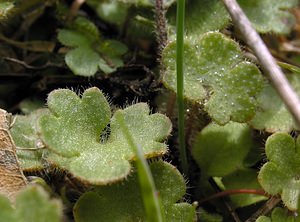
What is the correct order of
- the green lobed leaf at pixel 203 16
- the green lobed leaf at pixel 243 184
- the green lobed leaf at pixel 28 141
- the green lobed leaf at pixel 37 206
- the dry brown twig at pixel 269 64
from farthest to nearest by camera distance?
the green lobed leaf at pixel 203 16 < the green lobed leaf at pixel 243 184 < the green lobed leaf at pixel 28 141 < the dry brown twig at pixel 269 64 < the green lobed leaf at pixel 37 206

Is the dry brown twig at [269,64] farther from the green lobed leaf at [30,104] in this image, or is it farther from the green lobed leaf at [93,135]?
the green lobed leaf at [30,104]

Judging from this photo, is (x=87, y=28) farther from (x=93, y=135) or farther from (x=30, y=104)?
(x=93, y=135)

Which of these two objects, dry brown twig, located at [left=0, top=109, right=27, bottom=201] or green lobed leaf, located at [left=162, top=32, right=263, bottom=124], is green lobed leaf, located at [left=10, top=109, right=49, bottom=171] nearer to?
dry brown twig, located at [left=0, top=109, right=27, bottom=201]

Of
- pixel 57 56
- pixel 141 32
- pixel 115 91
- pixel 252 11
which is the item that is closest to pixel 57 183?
pixel 115 91

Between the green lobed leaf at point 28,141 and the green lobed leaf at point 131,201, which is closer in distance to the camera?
the green lobed leaf at point 131,201

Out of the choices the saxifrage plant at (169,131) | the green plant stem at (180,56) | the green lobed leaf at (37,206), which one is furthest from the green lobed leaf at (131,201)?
the green lobed leaf at (37,206)

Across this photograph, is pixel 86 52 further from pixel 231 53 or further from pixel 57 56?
pixel 231 53
